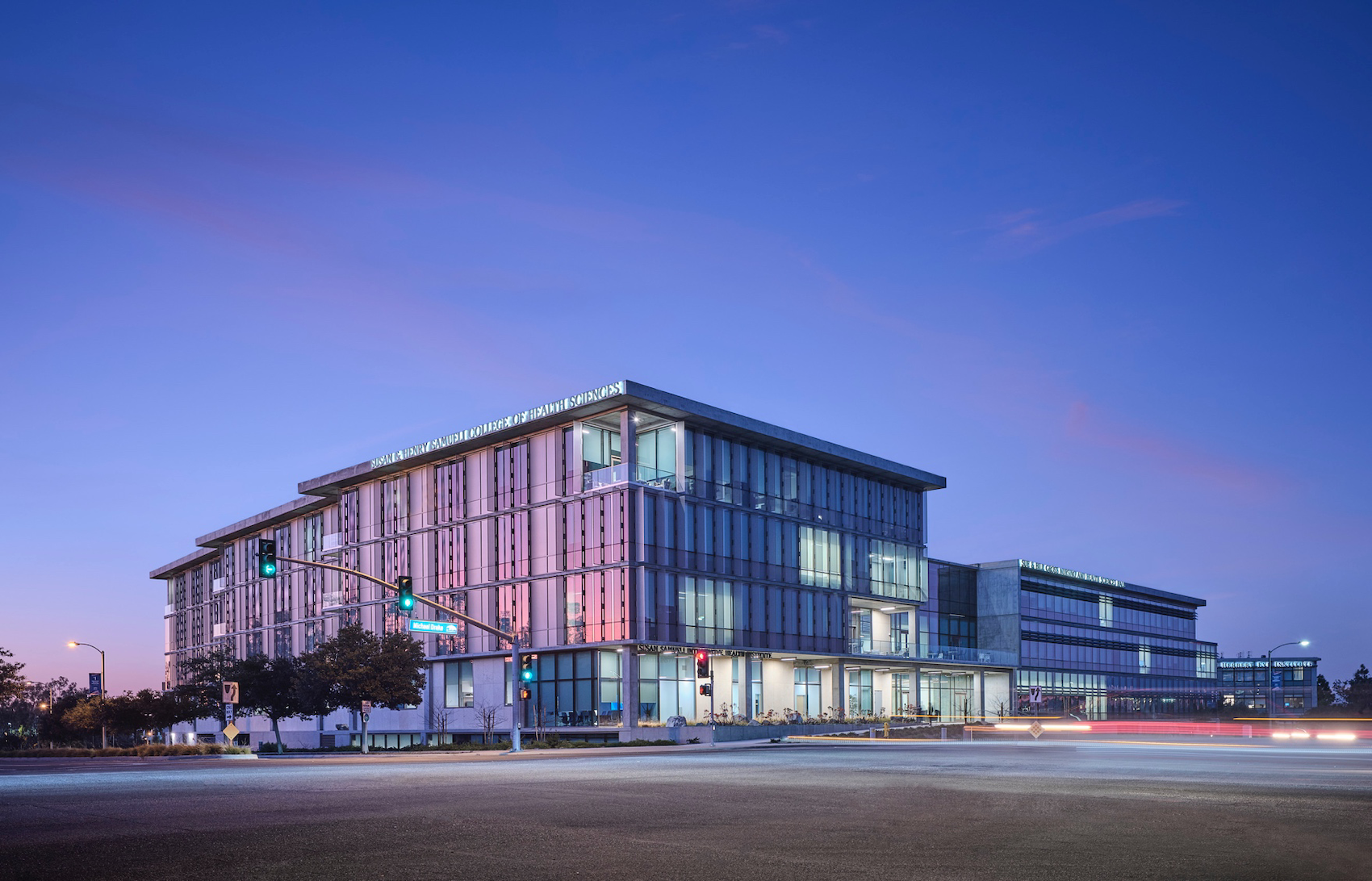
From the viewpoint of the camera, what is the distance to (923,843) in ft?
41.7

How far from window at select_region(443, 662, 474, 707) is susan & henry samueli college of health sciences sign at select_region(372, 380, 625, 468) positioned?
13.3 m

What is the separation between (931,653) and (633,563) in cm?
3701

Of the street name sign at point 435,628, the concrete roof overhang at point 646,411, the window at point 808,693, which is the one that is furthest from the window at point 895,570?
the street name sign at point 435,628

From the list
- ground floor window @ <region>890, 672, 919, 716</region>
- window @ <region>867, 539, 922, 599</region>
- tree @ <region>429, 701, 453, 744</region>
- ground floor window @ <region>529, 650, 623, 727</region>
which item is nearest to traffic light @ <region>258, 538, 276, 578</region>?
ground floor window @ <region>529, 650, 623, 727</region>

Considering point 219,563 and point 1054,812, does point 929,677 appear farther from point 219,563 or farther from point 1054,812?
point 1054,812

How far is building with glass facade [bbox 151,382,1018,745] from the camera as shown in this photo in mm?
62406

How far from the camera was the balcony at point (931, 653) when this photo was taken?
79.6 meters

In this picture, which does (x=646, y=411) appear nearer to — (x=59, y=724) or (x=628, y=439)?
(x=628, y=439)

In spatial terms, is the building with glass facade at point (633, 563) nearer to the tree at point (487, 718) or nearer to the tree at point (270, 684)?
the tree at point (487, 718)

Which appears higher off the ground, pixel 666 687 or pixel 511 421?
pixel 511 421

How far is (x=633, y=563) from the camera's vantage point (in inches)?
2391

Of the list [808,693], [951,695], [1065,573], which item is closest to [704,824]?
[808,693]

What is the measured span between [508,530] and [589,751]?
76.3 feet

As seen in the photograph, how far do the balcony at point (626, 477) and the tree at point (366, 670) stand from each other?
41.9 ft
